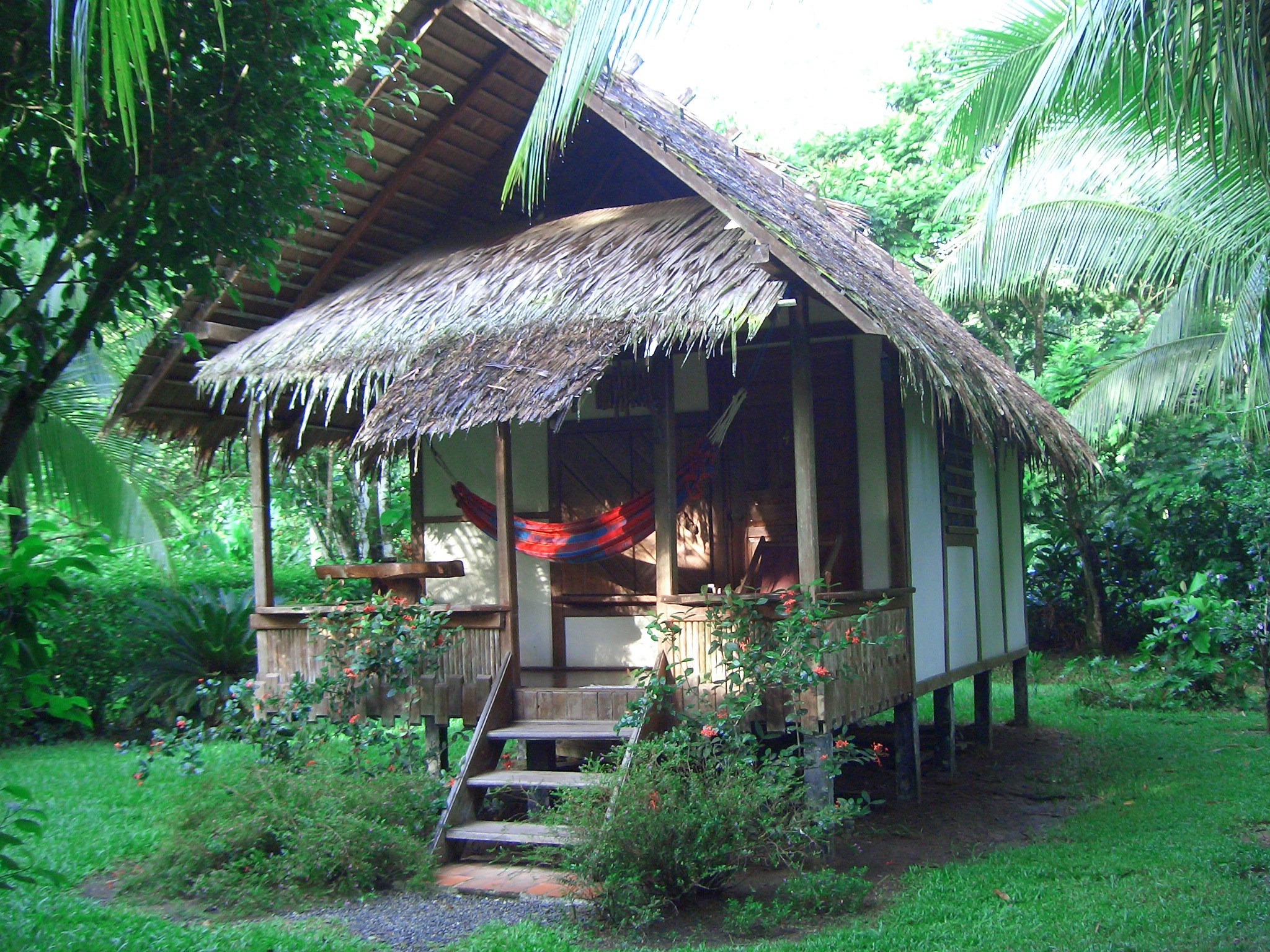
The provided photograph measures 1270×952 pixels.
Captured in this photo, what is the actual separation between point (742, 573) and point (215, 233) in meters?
5.54

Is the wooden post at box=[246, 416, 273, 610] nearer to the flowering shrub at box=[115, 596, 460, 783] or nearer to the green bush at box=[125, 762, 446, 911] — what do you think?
the flowering shrub at box=[115, 596, 460, 783]

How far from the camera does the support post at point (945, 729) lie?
955 cm

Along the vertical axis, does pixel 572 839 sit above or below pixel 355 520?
below

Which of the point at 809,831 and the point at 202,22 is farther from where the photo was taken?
the point at 809,831

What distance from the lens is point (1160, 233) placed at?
9.51 m

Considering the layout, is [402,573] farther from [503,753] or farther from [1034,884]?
[1034,884]

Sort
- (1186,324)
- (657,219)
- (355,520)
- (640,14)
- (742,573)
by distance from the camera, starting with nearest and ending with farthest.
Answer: (640,14)
(657,219)
(742,573)
(1186,324)
(355,520)

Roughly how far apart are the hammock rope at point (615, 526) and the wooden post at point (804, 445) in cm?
82

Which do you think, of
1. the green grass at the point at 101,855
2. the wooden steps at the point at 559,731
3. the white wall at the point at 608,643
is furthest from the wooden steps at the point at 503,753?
the white wall at the point at 608,643

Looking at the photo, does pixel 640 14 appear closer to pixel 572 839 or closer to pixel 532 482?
pixel 572 839

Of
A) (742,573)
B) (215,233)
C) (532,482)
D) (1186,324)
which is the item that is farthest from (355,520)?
(215,233)

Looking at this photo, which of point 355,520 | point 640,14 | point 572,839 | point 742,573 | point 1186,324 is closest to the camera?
point 640,14

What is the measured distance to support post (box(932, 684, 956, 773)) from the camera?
9547mm

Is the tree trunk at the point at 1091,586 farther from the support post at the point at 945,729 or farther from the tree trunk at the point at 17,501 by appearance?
the tree trunk at the point at 17,501
